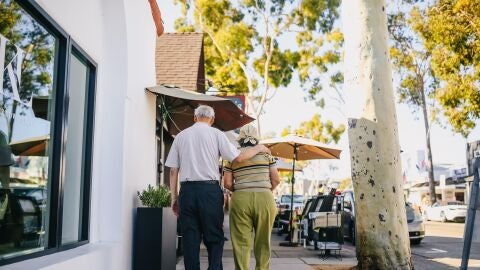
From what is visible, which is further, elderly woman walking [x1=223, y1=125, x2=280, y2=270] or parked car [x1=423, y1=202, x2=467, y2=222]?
parked car [x1=423, y1=202, x2=467, y2=222]

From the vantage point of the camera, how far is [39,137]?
4152mm

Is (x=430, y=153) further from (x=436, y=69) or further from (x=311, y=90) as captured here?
(x=436, y=69)

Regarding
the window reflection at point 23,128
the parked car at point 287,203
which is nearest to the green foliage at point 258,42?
the parked car at point 287,203

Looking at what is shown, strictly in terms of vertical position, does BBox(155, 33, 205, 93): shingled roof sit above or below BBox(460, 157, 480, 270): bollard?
above

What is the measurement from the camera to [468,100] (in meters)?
15.5

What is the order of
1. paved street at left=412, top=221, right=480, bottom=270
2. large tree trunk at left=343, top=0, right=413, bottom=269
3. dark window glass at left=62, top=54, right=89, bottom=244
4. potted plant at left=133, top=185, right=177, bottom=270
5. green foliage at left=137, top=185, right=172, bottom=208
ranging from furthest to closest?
1. paved street at left=412, top=221, right=480, bottom=270
2. large tree trunk at left=343, top=0, right=413, bottom=269
3. green foliage at left=137, top=185, right=172, bottom=208
4. potted plant at left=133, top=185, right=177, bottom=270
5. dark window glass at left=62, top=54, right=89, bottom=244

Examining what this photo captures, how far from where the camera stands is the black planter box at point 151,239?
221 inches

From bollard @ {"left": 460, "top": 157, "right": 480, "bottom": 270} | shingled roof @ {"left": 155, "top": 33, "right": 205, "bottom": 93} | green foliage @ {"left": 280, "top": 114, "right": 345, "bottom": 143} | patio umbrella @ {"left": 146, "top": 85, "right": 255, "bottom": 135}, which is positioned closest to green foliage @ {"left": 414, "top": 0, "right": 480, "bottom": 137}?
shingled roof @ {"left": 155, "top": 33, "right": 205, "bottom": 93}

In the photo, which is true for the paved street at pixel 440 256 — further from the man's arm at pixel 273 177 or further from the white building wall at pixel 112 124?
the white building wall at pixel 112 124

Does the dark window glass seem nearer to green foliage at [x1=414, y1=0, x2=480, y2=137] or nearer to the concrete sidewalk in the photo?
the concrete sidewalk

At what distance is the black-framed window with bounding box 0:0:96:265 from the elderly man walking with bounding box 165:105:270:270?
1.01 m

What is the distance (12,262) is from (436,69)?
48.8ft

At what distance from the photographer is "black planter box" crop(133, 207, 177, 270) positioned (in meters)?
5.61

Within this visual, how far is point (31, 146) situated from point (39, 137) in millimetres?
158
